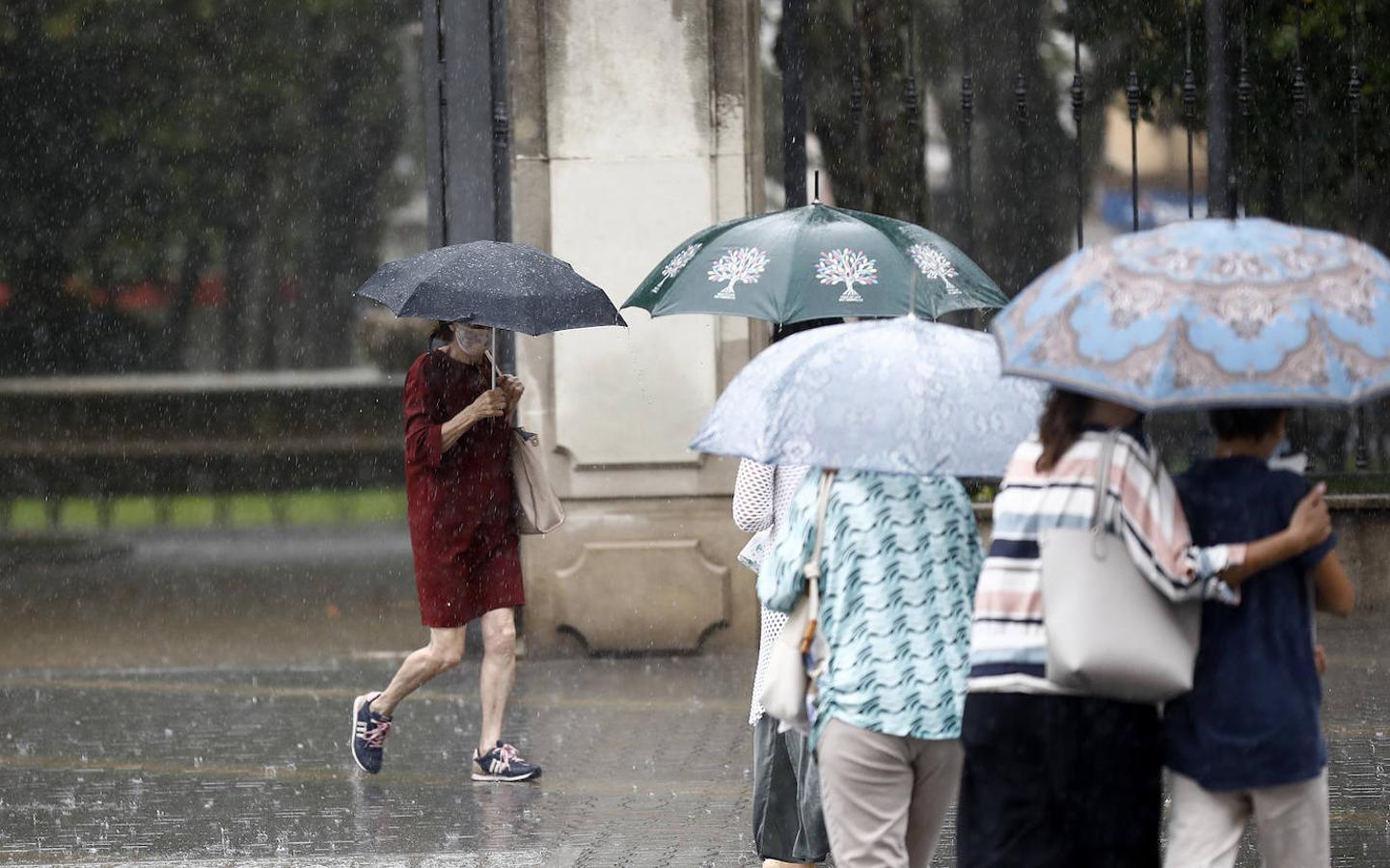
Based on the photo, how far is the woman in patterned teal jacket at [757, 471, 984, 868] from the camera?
4137mm

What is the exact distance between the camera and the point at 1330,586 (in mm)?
3867

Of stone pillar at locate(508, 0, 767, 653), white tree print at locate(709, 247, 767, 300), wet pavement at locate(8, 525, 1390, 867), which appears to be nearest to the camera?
white tree print at locate(709, 247, 767, 300)

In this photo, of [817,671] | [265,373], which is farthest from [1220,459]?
[265,373]

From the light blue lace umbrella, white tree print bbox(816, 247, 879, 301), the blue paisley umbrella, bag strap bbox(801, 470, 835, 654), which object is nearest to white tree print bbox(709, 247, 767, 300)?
white tree print bbox(816, 247, 879, 301)

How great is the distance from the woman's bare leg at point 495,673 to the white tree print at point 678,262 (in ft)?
6.37

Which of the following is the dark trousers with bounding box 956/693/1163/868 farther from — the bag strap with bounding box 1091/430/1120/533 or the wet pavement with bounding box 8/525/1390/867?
the wet pavement with bounding box 8/525/1390/867

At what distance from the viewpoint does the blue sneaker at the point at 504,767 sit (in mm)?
7406

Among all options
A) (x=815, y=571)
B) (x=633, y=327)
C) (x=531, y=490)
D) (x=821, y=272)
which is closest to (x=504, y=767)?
(x=531, y=490)

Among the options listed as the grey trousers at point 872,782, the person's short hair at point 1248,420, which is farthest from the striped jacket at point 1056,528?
the grey trousers at point 872,782

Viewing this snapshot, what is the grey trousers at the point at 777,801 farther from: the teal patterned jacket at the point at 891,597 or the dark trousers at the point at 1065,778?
the dark trousers at the point at 1065,778

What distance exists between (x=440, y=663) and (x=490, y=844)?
118 centimetres

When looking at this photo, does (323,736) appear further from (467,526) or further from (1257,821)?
(1257,821)

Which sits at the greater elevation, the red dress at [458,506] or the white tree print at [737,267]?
the white tree print at [737,267]

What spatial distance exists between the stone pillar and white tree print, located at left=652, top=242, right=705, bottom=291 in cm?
401
